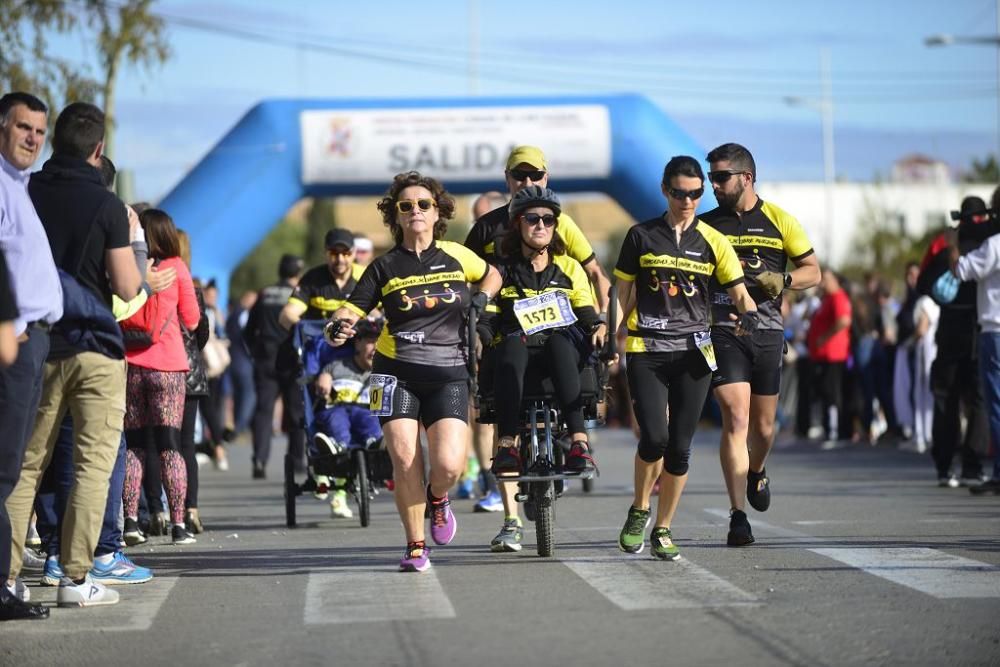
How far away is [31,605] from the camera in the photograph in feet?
26.0

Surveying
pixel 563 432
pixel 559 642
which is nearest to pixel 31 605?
pixel 559 642

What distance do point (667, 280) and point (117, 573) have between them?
10.4 feet

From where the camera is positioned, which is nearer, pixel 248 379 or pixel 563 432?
pixel 563 432

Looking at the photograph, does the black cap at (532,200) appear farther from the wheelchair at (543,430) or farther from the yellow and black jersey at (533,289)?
the wheelchair at (543,430)

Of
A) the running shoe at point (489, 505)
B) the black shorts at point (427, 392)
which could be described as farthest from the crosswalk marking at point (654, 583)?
the running shoe at point (489, 505)

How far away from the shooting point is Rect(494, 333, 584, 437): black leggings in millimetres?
9695

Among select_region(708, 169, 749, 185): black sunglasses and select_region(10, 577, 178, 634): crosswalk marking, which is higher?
select_region(708, 169, 749, 185): black sunglasses

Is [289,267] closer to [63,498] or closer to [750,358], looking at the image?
[750,358]

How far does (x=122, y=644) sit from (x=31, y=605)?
34.4 inches

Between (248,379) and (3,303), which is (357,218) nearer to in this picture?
(248,379)

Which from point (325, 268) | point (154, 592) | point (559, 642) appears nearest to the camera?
point (559, 642)

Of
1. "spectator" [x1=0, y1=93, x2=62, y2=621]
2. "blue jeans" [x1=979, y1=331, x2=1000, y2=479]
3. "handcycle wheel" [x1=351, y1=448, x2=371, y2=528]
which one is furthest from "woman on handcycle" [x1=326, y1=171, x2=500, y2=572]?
"blue jeans" [x1=979, y1=331, x2=1000, y2=479]

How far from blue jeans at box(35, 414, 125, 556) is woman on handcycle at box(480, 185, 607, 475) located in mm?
1933

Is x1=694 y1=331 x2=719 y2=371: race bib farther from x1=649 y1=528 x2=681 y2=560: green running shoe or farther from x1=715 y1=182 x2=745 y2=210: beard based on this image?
x1=715 y1=182 x2=745 y2=210: beard
